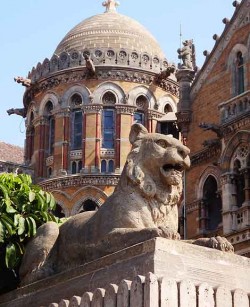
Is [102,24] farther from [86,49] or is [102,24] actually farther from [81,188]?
[81,188]

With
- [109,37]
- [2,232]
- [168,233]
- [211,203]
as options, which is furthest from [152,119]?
[168,233]

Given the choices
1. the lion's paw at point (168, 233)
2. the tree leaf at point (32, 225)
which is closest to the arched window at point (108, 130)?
the tree leaf at point (32, 225)

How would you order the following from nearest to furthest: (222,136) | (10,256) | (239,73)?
(10,256) → (222,136) → (239,73)

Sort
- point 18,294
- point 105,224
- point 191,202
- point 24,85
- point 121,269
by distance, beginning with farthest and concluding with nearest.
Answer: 1. point 24,85
2. point 191,202
3. point 18,294
4. point 105,224
5. point 121,269

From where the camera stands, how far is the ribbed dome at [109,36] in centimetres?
3691

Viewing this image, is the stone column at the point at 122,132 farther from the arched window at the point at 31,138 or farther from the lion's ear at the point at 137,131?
the lion's ear at the point at 137,131

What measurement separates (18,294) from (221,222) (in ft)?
51.1

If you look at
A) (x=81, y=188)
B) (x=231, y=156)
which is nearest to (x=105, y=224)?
(x=231, y=156)

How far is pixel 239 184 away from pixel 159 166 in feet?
48.6

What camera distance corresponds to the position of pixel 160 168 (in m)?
8.26

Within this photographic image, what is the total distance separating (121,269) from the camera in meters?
7.13

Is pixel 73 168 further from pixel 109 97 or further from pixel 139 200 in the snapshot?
pixel 139 200

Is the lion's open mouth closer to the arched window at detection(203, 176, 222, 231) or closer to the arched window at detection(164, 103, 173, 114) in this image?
the arched window at detection(203, 176, 222, 231)

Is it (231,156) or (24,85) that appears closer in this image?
(231,156)
